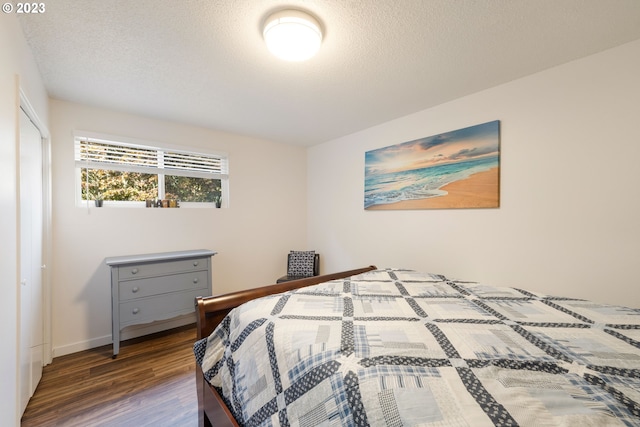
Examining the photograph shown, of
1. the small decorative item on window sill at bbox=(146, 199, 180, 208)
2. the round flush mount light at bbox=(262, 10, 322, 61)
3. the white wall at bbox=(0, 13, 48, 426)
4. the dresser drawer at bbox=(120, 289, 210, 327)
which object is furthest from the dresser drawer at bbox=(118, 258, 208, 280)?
the round flush mount light at bbox=(262, 10, 322, 61)

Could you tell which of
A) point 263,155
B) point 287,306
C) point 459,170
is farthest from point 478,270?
point 263,155

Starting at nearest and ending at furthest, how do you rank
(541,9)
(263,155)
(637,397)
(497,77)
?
(637,397) < (541,9) < (497,77) < (263,155)

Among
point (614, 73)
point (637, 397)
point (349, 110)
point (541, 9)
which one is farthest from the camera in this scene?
point (349, 110)

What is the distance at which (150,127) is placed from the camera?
2840mm

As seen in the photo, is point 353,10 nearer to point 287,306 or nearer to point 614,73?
point 287,306

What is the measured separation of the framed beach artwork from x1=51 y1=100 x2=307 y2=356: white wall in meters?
1.38

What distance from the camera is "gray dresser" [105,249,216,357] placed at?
2328mm

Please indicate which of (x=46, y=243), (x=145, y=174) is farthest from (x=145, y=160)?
(x=46, y=243)

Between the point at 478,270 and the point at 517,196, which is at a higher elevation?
the point at 517,196

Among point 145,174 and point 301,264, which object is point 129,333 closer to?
point 145,174

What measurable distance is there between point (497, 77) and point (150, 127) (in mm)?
3354

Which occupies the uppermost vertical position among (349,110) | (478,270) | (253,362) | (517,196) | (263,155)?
(349,110)

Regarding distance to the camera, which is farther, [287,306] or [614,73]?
[614,73]

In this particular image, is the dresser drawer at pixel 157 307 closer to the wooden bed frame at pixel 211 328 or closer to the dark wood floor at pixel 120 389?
the dark wood floor at pixel 120 389
